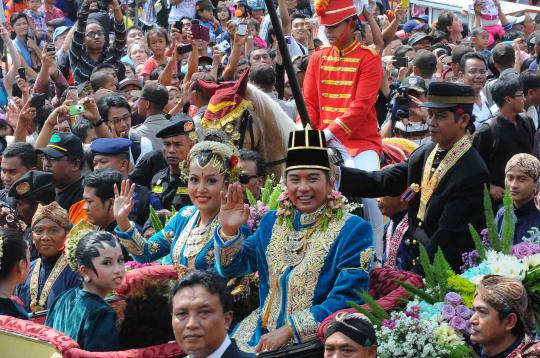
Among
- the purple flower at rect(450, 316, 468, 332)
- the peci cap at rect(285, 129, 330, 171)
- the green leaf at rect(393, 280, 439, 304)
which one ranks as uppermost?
the peci cap at rect(285, 129, 330, 171)

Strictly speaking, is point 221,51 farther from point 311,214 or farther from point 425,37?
point 311,214

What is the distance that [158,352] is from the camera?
7.25 meters

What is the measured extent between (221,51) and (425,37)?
164 inches

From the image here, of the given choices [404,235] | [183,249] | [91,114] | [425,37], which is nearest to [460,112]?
[404,235]

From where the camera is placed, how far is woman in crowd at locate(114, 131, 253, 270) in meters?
7.89

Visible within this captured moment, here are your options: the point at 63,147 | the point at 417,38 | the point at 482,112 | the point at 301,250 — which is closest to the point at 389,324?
the point at 301,250

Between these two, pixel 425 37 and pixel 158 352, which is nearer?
pixel 158 352

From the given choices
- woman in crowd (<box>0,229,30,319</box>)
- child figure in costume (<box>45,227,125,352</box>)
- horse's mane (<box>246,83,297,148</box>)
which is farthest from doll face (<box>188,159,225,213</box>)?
horse's mane (<box>246,83,297,148</box>)

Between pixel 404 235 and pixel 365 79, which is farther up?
pixel 365 79

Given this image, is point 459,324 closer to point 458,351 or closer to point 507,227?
point 458,351

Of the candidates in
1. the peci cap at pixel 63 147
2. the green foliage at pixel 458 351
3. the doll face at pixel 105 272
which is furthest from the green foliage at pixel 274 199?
the peci cap at pixel 63 147

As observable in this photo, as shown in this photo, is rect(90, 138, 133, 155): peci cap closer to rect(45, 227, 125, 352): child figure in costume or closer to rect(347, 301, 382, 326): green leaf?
rect(45, 227, 125, 352): child figure in costume

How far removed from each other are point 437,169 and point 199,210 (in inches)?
67.7

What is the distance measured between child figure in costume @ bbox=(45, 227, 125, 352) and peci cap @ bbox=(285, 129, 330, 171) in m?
1.30
